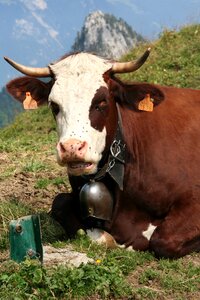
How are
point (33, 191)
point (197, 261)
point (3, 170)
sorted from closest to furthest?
point (197, 261)
point (33, 191)
point (3, 170)

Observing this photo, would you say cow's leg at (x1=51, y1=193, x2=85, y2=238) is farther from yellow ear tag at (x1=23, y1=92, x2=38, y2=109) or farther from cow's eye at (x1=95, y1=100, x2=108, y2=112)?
cow's eye at (x1=95, y1=100, x2=108, y2=112)

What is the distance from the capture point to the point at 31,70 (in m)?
6.08

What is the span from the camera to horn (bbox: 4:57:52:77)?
5.89 metres

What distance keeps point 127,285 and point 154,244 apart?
1.01 m

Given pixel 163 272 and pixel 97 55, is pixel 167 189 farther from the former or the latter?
pixel 97 55

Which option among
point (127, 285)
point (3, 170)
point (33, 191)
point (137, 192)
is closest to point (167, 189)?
point (137, 192)

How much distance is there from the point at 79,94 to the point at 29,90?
104 cm

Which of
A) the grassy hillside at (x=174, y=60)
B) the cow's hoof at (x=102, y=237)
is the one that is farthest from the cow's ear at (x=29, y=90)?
the grassy hillside at (x=174, y=60)

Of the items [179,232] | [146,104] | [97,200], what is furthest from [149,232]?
[146,104]

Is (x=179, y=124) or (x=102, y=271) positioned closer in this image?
(x=102, y=271)

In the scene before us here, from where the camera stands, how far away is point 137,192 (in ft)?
19.9

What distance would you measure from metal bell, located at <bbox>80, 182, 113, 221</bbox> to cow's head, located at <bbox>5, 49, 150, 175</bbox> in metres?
0.37

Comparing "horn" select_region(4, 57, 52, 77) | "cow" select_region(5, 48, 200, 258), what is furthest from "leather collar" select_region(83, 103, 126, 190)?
"horn" select_region(4, 57, 52, 77)

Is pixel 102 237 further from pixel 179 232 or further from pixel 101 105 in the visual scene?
pixel 101 105
